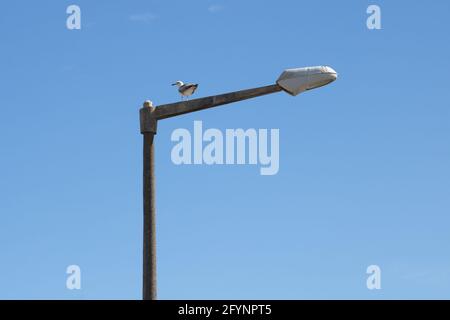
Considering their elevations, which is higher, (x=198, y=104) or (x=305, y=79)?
(x=305, y=79)

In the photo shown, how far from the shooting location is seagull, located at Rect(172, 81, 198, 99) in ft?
72.9

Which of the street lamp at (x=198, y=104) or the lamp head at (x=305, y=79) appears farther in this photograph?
the lamp head at (x=305, y=79)

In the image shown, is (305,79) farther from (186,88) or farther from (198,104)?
(186,88)

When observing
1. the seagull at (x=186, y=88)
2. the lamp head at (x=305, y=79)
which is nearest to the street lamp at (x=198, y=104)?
the lamp head at (x=305, y=79)

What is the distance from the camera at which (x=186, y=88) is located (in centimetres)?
2247

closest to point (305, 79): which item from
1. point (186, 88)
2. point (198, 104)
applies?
point (198, 104)

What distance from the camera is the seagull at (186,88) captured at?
72.9ft

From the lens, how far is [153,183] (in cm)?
1975

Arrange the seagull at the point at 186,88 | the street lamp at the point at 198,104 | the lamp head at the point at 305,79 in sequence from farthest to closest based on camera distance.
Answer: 1. the seagull at the point at 186,88
2. the lamp head at the point at 305,79
3. the street lamp at the point at 198,104

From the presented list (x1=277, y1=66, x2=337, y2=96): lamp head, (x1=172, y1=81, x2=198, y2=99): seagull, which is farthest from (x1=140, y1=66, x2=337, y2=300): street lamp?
(x1=172, y1=81, x2=198, y2=99): seagull

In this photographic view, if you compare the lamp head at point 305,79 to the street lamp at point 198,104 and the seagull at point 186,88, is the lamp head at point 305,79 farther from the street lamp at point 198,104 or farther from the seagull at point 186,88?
the seagull at point 186,88

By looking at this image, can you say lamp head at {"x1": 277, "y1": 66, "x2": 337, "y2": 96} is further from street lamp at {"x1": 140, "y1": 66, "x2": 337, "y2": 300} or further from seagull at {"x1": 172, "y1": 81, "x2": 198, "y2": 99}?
seagull at {"x1": 172, "y1": 81, "x2": 198, "y2": 99}

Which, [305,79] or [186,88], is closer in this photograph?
[305,79]

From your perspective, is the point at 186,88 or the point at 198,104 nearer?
the point at 198,104
